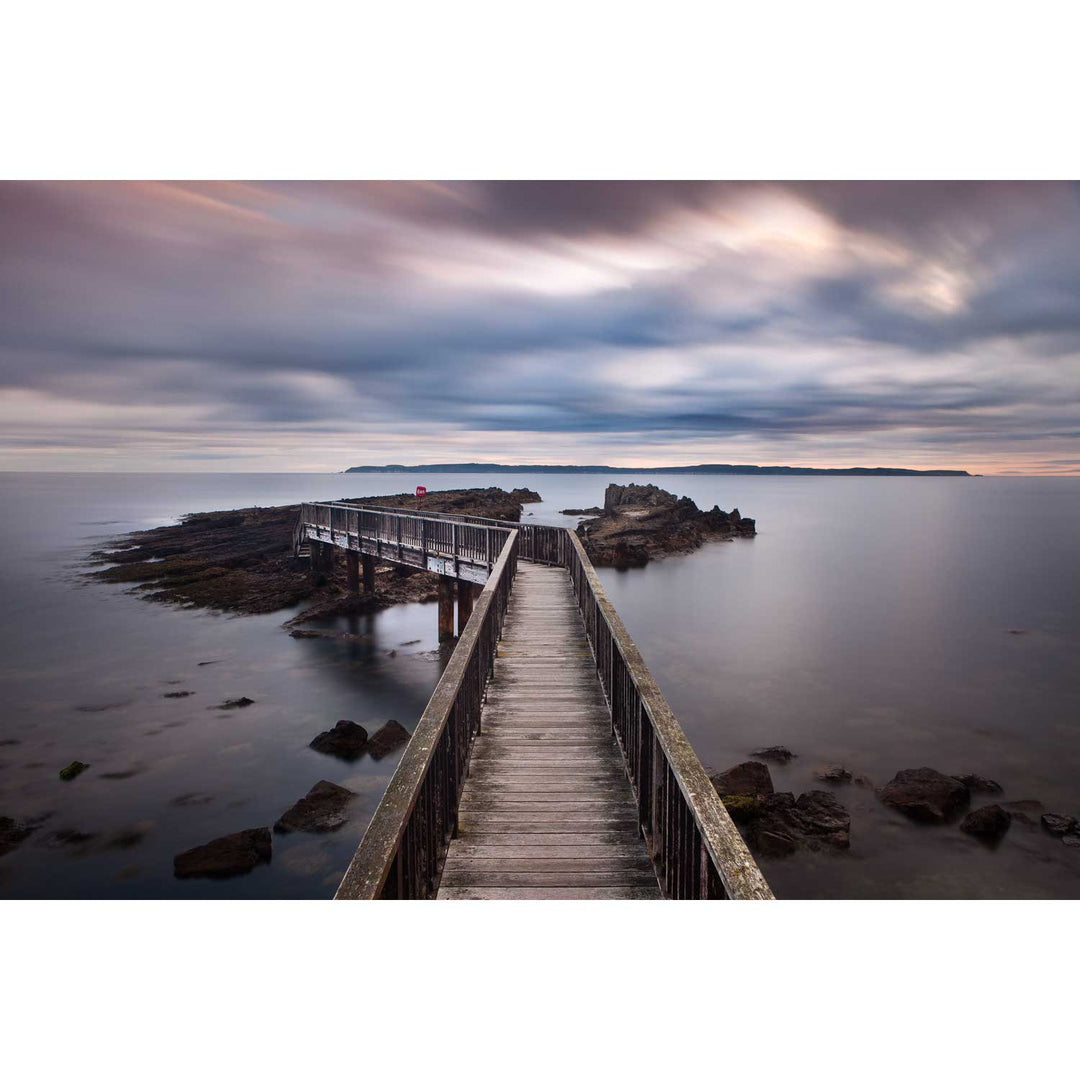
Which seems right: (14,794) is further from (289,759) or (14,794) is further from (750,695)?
(750,695)

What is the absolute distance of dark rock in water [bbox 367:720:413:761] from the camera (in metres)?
13.5

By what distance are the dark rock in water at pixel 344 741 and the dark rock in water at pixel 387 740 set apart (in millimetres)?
213

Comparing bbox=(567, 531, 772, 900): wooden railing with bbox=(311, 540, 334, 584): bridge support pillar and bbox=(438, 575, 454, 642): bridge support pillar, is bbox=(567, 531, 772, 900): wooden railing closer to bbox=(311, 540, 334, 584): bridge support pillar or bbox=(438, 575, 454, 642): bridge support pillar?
bbox=(438, 575, 454, 642): bridge support pillar

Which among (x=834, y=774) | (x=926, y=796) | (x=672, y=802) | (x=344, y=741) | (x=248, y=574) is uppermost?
(x=672, y=802)

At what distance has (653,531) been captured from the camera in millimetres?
44812

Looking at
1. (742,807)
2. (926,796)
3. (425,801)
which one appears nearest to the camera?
(425,801)

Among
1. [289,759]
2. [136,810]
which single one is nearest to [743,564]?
[289,759]

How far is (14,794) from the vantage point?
1227cm

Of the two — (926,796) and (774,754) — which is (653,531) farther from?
(926,796)

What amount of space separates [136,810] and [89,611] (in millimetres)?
19270

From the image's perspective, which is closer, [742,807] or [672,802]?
[672,802]

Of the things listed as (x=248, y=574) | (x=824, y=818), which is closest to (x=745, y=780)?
(x=824, y=818)

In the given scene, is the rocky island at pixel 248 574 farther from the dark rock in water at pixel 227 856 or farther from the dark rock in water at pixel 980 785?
the dark rock in water at pixel 980 785

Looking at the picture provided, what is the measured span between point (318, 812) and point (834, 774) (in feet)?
32.7
